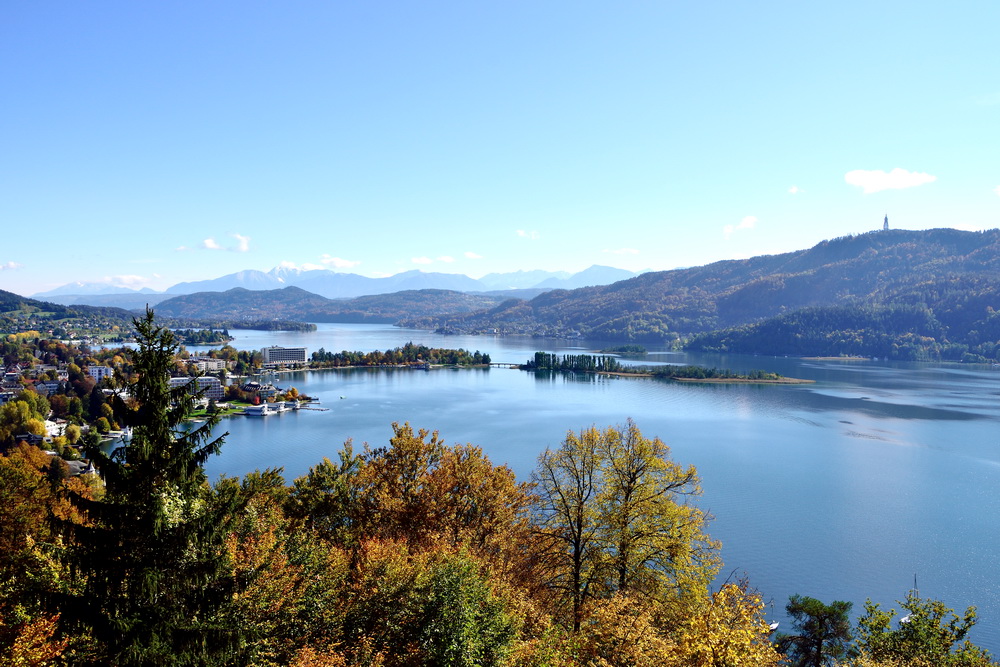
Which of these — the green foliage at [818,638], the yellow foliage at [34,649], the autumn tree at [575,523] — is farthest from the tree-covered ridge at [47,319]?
the green foliage at [818,638]

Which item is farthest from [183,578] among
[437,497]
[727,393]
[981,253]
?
[981,253]

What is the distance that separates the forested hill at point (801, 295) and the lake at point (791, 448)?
37.6 meters

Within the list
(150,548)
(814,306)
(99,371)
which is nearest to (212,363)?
(99,371)

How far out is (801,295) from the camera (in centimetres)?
13838

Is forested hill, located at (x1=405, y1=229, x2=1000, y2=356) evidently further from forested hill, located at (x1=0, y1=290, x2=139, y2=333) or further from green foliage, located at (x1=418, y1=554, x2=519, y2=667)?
green foliage, located at (x1=418, y1=554, x2=519, y2=667)

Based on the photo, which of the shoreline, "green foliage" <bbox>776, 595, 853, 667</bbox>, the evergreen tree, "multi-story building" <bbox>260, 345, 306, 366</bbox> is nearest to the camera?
the evergreen tree

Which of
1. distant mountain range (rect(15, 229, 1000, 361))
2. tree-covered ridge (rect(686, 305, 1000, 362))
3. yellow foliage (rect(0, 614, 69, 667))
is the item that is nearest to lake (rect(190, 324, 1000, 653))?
yellow foliage (rect(0, 614, 69, 667))

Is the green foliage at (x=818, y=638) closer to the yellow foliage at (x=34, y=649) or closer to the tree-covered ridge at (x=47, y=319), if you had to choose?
the yellow foliage at (x=34, y=649)

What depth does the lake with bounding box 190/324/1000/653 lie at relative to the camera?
54.7 ft

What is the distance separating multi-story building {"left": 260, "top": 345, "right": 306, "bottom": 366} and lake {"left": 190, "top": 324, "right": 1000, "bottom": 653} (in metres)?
7.48

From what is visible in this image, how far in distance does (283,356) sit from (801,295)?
11806 cm

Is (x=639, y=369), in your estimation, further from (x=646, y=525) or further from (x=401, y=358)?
(x=646, y=525)

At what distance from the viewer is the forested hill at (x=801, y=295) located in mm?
98438

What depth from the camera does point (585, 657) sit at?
6.11 meters
